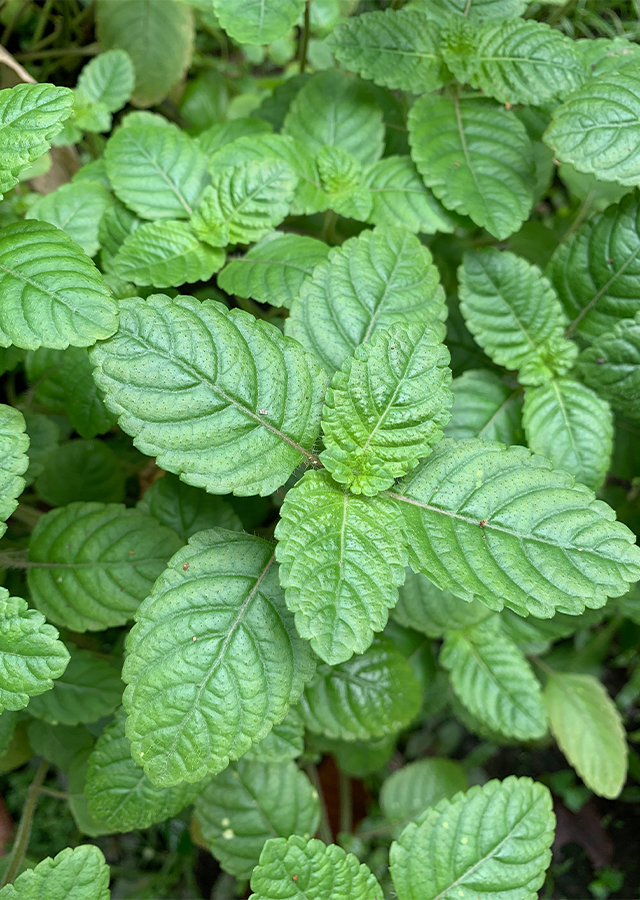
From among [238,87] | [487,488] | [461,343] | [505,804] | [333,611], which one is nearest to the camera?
[333,611]

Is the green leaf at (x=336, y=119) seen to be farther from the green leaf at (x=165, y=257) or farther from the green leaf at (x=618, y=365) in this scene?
the green leaf at (x=618, y=365)

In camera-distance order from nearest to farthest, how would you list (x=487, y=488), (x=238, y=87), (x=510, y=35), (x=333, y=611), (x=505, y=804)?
1. (x=333, y=611)
2. (x=487, y=488)
3. (x=505, y=804)
4. (x=510, y=35)
5. (x=238, y=87)

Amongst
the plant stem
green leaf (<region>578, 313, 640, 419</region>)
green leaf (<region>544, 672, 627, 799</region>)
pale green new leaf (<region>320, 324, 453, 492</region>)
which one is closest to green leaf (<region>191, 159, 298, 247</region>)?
pale green new leaf (<region>320, 324, 453, 492</region>)

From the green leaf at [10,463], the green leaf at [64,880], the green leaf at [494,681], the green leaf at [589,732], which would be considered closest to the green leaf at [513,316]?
the green leaf at [494,681]

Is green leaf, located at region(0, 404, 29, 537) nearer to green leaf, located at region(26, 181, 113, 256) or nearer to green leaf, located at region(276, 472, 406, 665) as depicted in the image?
green leaf, located at region(276, 472, 406, 665)

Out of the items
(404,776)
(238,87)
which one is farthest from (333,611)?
(238,87)

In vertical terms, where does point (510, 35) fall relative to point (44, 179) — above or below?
above

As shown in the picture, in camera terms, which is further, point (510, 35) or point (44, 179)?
point (44, 179)

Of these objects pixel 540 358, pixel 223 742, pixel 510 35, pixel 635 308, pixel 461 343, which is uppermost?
pixel 510 35

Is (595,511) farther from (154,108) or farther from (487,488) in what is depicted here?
(154,108)
